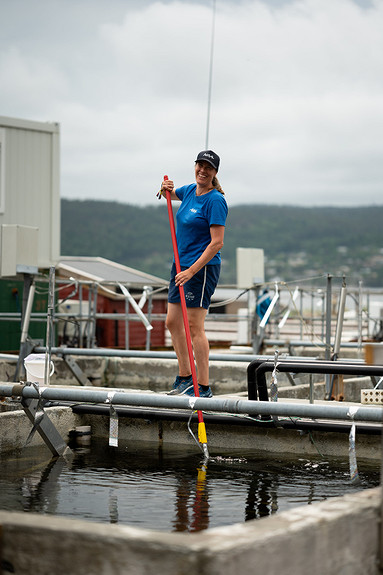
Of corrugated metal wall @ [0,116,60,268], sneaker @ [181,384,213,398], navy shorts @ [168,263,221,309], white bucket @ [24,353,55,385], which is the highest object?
corrugated metal wall @ [0,116,60,268]

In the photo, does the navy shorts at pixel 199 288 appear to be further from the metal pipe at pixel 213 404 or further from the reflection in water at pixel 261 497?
the reflection in water at pixel 261 497

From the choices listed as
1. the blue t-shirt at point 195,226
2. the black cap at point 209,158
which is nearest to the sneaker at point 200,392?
the blue t-shirt at point 195,226

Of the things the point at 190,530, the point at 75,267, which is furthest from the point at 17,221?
the point at 190,530

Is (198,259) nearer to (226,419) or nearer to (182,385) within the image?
(182,385)

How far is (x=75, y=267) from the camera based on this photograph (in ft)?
67.6

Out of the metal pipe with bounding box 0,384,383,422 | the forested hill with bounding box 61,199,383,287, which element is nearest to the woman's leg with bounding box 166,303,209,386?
the metal pipe with bounding box 0,384,383,422

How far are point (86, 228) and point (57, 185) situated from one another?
12987 centimetres

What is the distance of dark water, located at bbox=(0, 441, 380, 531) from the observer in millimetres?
4059

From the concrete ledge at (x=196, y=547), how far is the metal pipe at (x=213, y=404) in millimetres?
2013

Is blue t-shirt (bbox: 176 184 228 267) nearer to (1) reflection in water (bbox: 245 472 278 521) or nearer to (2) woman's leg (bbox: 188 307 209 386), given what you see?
(2) woman's leg (bbox: 188 307 209 386)

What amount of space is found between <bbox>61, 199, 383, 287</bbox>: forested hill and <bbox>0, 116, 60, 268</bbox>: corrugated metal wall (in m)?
111

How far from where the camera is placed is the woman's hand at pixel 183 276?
5.96 metres

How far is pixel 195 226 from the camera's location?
20.6ft

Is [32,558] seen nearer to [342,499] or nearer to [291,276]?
[342,499]
